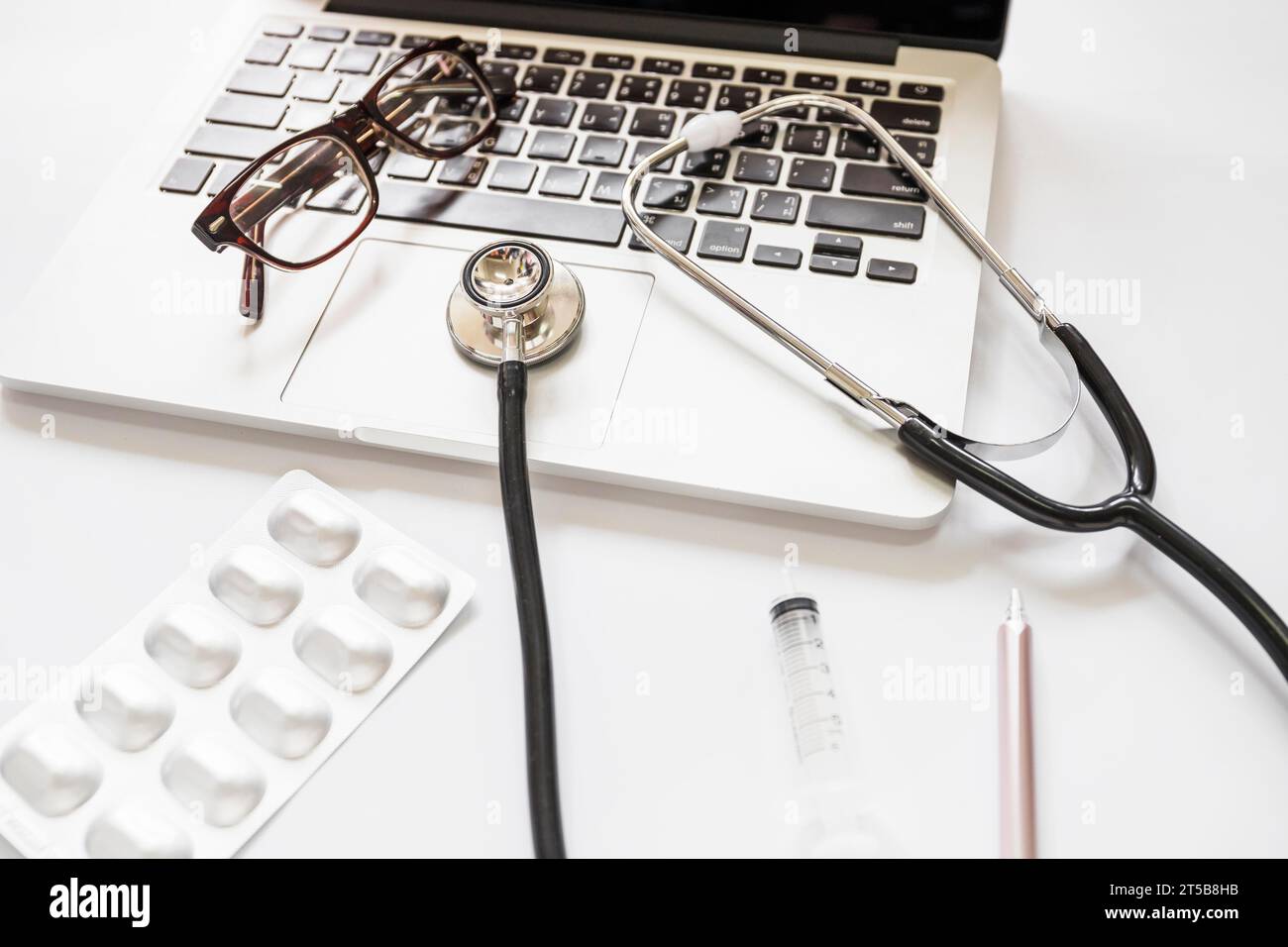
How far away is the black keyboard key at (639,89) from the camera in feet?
2.19

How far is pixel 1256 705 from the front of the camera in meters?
0.44

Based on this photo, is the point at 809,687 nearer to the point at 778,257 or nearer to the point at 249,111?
the point at 778,257

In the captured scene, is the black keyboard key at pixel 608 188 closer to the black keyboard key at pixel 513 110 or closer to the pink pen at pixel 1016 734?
the black keyboard key at pixel 513 110

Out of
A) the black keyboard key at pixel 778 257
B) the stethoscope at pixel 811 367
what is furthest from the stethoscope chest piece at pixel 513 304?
the black keyboard key at pixel 778 257

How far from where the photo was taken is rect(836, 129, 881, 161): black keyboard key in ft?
2.04

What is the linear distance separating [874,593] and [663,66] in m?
0.39

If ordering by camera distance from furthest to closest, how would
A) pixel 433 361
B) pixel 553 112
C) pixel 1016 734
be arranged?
pixel 553 112 < pixel 433 361 < pixel 1016 734

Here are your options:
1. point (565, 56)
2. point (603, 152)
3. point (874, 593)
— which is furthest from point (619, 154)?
point (874, 593)

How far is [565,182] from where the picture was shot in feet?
2.05

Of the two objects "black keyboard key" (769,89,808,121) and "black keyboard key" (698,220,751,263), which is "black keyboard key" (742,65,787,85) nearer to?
"black keyboard key" (769,89,808,121)
